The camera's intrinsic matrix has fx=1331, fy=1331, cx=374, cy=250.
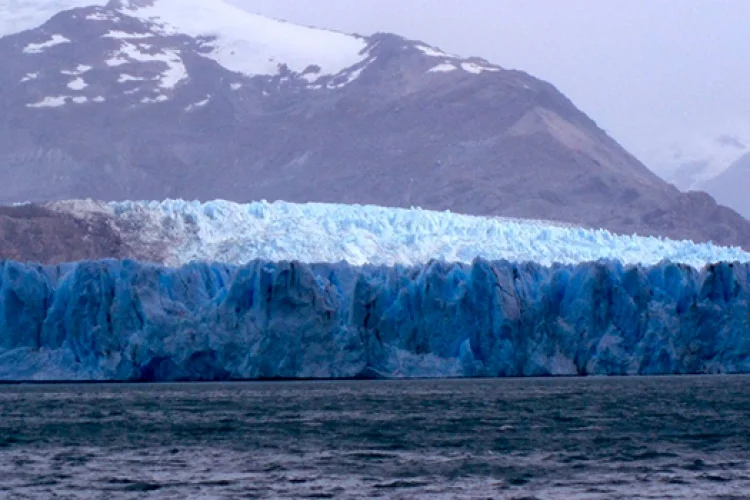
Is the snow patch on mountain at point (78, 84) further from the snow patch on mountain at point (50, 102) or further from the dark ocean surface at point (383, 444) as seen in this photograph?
the dark ocean surface at point (383, 444)

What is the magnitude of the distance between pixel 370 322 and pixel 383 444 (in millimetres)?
13612

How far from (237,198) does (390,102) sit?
1842 cm

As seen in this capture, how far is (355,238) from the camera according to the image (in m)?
44.2

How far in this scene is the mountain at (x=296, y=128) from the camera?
8906 cm

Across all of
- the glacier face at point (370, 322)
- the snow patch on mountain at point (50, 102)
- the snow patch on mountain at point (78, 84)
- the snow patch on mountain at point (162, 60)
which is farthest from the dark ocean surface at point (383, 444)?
the snow patch on mountain at point (162, 60)

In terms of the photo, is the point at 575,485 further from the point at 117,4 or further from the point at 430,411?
the point at 117,4

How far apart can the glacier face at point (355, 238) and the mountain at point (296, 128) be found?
115ft

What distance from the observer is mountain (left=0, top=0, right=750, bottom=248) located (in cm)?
8906

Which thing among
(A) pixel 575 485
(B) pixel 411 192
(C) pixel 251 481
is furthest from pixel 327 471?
(B) pixel 411 192

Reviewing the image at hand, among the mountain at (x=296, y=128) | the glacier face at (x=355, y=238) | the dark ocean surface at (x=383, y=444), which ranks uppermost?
the mountain at (x=296, y=128)

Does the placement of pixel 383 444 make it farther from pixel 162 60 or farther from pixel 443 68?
pixel 162 60

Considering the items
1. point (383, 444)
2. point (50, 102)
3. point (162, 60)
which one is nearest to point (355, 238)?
point (383, 444)

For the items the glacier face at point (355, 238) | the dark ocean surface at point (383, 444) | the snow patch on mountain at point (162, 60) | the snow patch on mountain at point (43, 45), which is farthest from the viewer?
the snow patch on mountain at point (43, 45)

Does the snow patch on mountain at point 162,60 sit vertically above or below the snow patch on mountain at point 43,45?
below
